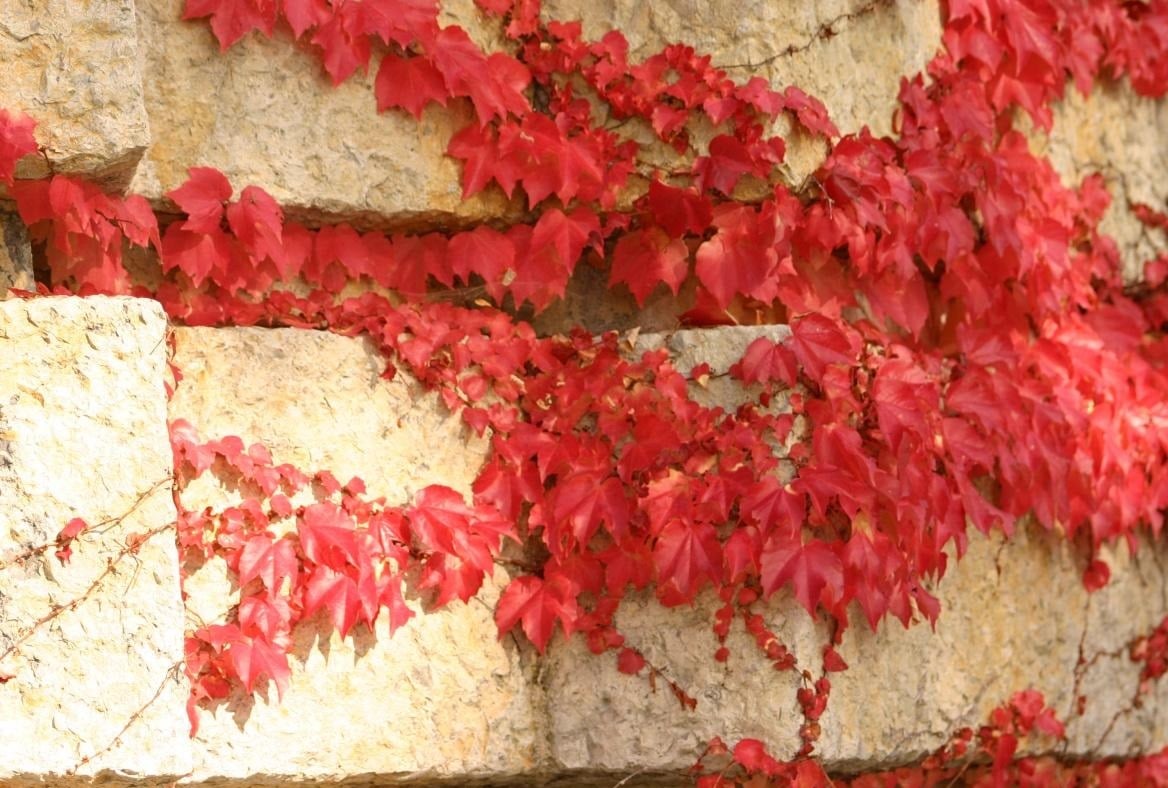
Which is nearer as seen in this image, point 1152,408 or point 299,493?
point 299,493

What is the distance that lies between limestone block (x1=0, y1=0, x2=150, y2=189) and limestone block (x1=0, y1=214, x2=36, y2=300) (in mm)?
169

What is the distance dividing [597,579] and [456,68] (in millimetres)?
1233

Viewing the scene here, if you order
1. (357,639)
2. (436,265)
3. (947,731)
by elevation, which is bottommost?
(947,731)

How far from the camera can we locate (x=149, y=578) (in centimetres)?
299

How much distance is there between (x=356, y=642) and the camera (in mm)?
3434

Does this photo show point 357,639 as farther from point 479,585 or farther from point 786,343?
point 786,343

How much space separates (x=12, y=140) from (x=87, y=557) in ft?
2.69

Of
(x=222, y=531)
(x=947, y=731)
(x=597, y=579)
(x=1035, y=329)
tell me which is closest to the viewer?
(x=222, y=531)

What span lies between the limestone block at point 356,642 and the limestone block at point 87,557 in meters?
0.31

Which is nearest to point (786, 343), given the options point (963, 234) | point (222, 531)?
point (963, 234)

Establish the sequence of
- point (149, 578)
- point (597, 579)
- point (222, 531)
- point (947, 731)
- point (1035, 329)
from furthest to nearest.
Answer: point (1035, 329), point (947, 731), point (597, 579), point (222, 531), point (149, 578)

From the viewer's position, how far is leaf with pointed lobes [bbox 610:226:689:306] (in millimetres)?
3731

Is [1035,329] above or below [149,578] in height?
above

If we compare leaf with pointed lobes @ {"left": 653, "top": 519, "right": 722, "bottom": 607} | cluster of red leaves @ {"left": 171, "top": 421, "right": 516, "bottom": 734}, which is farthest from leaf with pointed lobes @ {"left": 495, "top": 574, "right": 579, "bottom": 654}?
leaf with pointed lobes @ {"left": 653, "top": 519, "right": 722, "bottom": 607}
